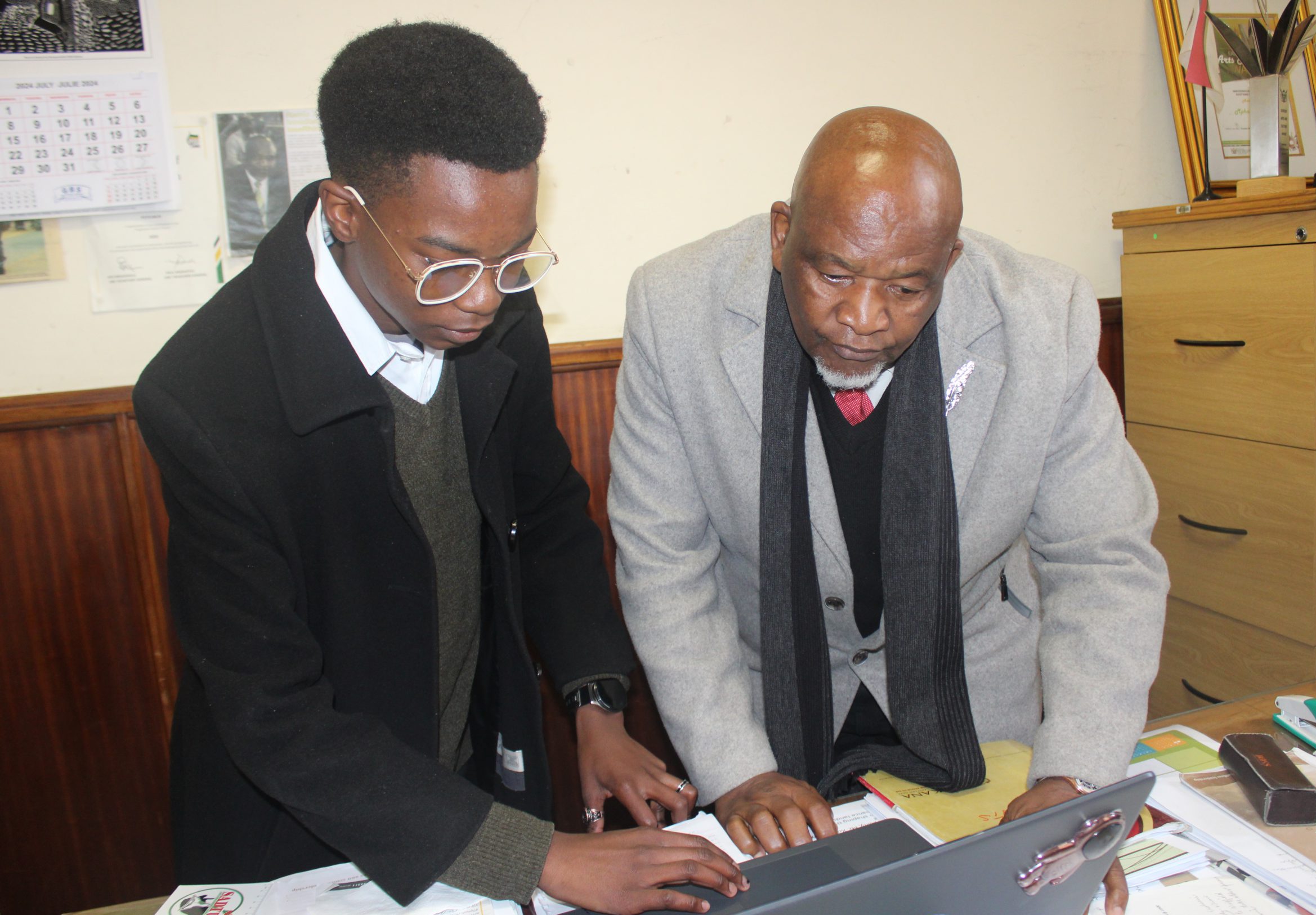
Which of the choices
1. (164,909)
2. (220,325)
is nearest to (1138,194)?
(220,325)

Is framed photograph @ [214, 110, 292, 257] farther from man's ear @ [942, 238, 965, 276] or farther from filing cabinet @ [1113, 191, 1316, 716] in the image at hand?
filing cabinet @ [1113, 191, 1316, 716]

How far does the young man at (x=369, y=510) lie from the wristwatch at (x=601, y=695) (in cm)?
3

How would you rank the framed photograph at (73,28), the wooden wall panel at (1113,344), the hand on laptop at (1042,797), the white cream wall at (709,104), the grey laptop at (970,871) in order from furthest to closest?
the wooden wall panel at (1113,344)
the white cream wall at (709,104)
the framed photograph at (73,28)
the hand on laptop at (1042,797)
the grey laptop at (970,871)

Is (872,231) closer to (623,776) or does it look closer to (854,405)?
(854,405)

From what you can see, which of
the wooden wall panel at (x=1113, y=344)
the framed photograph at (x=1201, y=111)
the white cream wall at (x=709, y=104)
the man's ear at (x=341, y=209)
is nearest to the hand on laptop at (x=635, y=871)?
the man's ear at (x=341, y=209)

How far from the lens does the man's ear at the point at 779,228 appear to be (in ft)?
4.33

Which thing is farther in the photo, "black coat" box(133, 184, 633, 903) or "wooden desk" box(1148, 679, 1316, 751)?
"wooden desk" box(1148, 679, 1316, 751)

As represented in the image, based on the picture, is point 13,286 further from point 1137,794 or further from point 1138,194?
point 1138,194

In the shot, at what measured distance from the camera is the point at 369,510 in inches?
45.7

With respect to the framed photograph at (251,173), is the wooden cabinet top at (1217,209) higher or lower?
lower

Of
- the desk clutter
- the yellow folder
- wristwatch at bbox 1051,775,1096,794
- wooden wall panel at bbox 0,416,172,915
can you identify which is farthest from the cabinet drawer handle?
wooden wall panel at bbox 0,416,172,915

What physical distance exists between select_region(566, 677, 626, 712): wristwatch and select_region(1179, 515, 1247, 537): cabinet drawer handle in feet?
5.84

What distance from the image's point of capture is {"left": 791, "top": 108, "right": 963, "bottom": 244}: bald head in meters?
1.14

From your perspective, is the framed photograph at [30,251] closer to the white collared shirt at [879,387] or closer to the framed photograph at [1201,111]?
the white collared shirt at [879,387]
